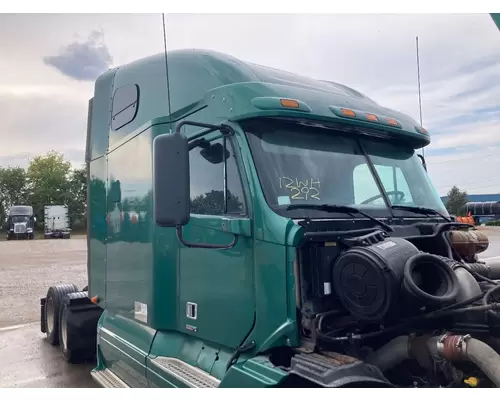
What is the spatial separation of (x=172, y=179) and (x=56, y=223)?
105 ft

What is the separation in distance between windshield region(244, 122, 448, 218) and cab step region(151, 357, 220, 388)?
1.30m

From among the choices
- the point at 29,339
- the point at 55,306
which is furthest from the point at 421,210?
the point at 29,339

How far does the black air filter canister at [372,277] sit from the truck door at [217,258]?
0.63 metres

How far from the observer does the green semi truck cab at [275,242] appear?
2947 millimetres

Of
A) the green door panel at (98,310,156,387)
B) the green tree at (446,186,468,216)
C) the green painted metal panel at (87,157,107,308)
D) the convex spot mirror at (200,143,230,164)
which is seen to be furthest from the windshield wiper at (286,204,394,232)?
the green painted metal panel at (87,157,107,308)

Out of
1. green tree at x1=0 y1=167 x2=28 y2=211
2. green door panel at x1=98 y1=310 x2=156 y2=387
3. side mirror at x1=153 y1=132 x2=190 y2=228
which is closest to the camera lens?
side mirror at x1=153 y1=132 x2=190 y2=228

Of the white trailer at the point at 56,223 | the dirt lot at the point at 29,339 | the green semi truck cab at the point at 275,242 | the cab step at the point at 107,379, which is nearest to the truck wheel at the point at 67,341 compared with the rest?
the dirt lot at the point at 29,339

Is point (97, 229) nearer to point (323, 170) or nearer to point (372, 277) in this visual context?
point (323, 170)

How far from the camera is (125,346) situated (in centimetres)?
454

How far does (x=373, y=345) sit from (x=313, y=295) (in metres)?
0.52

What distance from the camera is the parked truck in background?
3176 cm

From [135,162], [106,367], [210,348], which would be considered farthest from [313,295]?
[106,367]

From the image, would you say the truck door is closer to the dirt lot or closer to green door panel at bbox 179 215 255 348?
green door panel at bbox 179 215 255 348

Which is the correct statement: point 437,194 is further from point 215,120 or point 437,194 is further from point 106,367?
point 106,367
